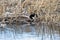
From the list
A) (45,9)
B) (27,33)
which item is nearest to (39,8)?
(45,9)

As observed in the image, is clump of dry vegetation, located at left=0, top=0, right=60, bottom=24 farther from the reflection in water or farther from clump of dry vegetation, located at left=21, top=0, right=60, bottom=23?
the reflection in water

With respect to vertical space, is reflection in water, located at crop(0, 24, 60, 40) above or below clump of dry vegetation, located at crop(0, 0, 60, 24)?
below

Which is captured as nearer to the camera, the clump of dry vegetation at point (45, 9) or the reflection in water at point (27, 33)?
the reflection in water at point (27, 33)

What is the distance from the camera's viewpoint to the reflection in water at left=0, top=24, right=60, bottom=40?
307cm

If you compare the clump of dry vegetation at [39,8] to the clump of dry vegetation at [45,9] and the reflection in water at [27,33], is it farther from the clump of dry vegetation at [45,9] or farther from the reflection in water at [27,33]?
the reflection in water at [27,33]

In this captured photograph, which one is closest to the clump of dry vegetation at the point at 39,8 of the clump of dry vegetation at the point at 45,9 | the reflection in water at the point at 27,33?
the clump of dry vegetation at the point at 45,9

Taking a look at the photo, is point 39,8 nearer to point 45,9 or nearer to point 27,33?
point 45,9

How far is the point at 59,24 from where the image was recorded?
358 centimetres

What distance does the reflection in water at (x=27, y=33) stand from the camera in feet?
10.1

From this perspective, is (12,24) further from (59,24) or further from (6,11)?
(59,24)

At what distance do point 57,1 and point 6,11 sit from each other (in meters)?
1.00

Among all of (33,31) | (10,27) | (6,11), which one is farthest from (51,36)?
(6,11)

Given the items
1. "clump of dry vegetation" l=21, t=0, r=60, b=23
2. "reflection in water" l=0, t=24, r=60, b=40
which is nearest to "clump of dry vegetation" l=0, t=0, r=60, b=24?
"clump of dry vegetation" l=21, t=0, r=60, b=23

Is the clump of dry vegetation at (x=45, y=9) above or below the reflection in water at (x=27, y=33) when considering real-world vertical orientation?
above
